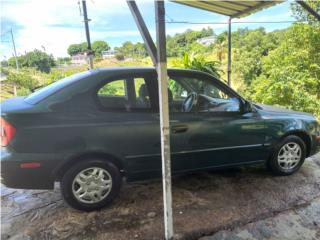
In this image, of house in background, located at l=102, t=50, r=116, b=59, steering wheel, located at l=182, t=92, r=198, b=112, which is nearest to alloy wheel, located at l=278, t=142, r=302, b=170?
steering wheel, located at l=182, t=92, r=198, b=112

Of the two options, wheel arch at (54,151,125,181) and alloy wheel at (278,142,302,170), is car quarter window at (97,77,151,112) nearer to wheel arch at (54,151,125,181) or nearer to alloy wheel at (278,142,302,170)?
wheel arch at (54,151,125,181)

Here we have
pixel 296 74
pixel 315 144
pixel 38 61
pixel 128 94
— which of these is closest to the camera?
pixel 128 94

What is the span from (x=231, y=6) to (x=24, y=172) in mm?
3974

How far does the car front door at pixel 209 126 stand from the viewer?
3.21 m

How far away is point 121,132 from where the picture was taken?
294 cm

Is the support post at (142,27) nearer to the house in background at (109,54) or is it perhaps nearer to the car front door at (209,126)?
the car front door at (209,126)

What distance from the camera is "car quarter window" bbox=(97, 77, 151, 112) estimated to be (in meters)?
3.04

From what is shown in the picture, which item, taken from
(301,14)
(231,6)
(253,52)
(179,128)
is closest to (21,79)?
(231,6)

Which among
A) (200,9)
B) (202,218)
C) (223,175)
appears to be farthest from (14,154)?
(200,9)

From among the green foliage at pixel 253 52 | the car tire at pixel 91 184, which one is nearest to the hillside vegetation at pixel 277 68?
the car tire at pixel 91 184

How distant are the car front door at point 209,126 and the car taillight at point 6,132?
157 cm

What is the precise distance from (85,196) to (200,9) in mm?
3789

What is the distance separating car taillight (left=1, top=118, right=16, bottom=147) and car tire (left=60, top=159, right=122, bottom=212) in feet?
2.01

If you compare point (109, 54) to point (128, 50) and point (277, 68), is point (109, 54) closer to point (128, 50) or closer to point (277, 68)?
point (128, 50)
